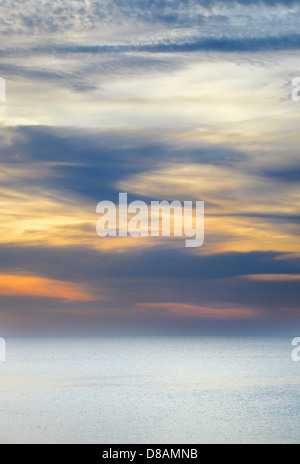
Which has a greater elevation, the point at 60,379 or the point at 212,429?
the point at 60,379

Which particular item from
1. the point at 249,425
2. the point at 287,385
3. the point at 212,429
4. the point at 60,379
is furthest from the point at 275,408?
the point at 60,379

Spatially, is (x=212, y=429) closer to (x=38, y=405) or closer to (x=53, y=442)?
(x=53, y=442)

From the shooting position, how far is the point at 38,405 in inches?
2443

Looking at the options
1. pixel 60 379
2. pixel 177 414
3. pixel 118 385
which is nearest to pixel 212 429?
pixel 177 414

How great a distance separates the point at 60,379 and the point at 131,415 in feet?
138

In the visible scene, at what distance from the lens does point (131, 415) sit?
57125 mm

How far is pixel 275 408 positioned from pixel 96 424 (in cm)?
2049

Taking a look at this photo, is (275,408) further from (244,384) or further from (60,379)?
(60,379)

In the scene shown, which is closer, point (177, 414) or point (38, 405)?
point (177, 414)

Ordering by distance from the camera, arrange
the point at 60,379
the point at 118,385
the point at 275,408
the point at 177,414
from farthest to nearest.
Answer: the point at 60,379 < the point at 118,385 < the point at 275,408 < the point at 177,414
